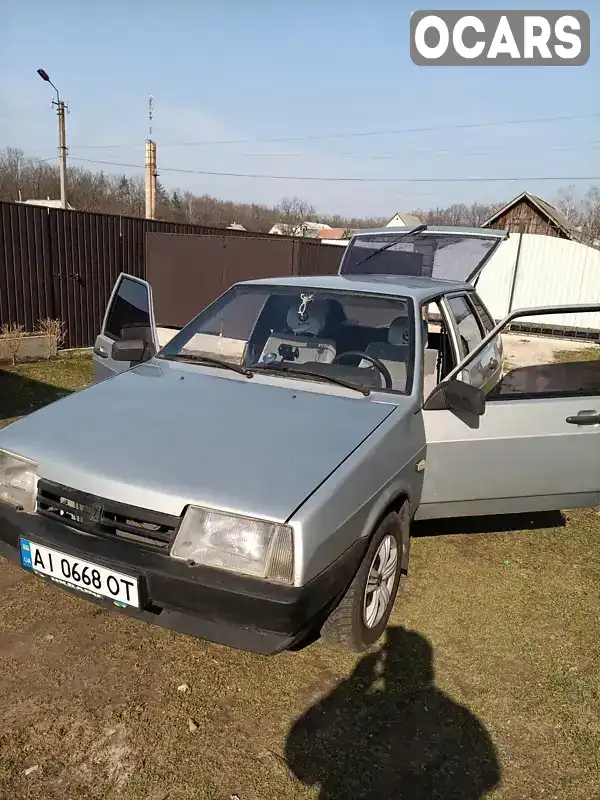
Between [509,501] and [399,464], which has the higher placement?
[399,464]

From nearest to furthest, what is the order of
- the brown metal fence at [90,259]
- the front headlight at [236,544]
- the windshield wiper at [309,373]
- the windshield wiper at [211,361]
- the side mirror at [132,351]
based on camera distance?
the front headlight at [236,544]
the windshield wiper at [309,373]
the windshield wiper at [211,361]
the side mirror at [132,351]
the brown metal fence at [90,259]

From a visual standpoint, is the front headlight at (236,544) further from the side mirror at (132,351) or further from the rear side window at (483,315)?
the rear side window at (483,315)

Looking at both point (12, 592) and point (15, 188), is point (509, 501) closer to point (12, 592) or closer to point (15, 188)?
point (12, 592)

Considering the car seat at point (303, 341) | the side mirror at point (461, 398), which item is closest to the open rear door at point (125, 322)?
the car seat at point (303, 341)

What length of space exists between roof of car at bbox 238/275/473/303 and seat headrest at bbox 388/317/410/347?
19 centimetres

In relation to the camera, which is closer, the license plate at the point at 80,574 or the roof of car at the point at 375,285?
the license plate at the point at 80,574

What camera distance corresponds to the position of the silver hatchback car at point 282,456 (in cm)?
208

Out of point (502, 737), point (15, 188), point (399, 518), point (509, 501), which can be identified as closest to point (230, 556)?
point (399, 518)

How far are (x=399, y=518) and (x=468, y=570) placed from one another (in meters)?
1.05

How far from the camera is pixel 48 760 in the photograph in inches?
80.8

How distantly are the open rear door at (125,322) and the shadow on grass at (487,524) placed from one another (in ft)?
7.71

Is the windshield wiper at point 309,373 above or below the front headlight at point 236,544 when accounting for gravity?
above

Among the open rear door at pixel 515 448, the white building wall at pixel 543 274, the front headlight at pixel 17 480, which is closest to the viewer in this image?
the front headlight at pixel 17 480

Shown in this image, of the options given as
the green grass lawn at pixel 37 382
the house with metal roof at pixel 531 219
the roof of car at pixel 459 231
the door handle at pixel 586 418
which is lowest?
the green grass lawn at pixel 37 382
